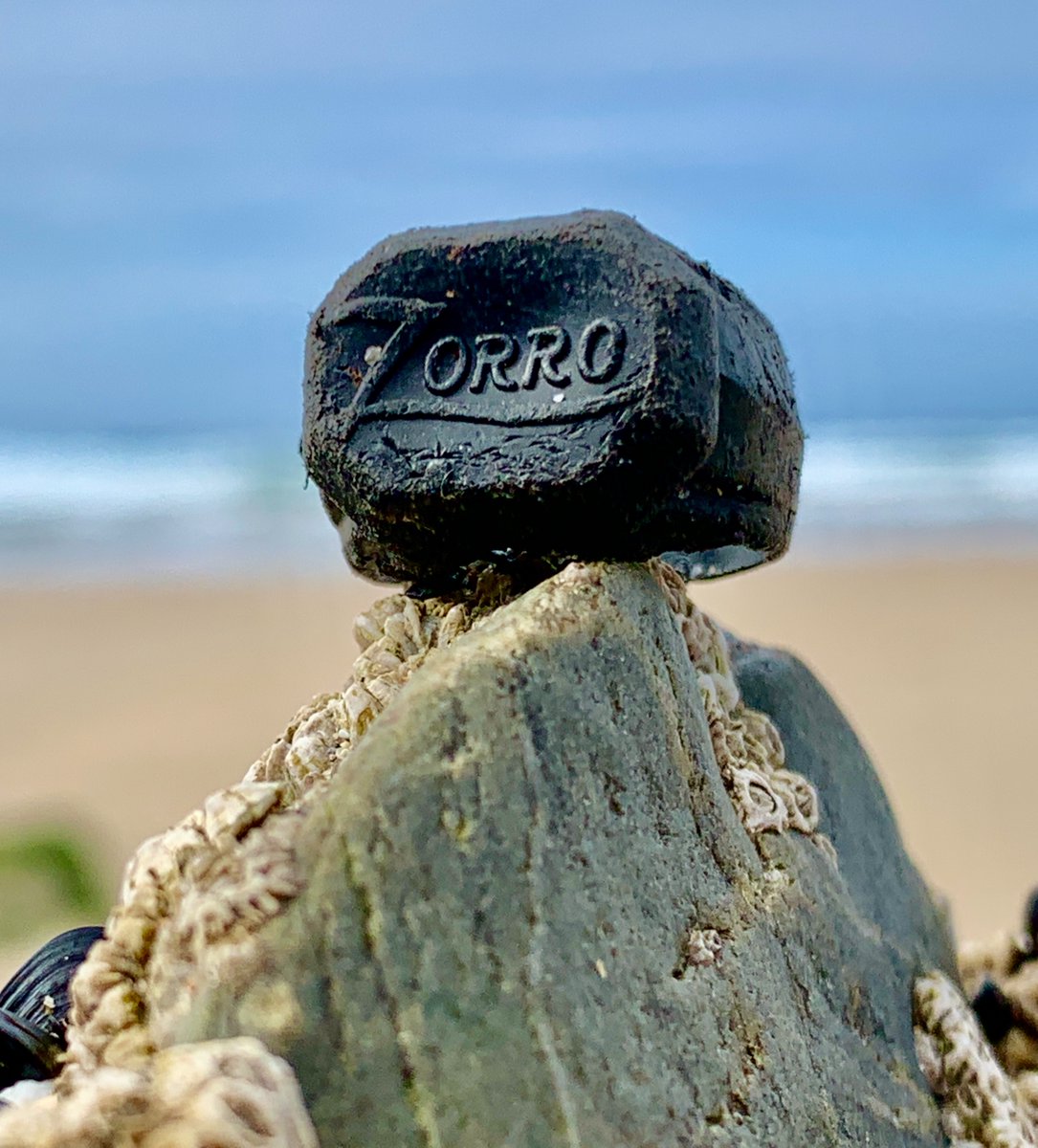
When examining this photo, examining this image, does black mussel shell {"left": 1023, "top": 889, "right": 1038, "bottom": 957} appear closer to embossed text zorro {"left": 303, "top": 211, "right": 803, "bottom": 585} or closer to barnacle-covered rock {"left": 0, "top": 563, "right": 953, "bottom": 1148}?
barnacle-covered rock {"left": 0, "top": 563, "right": 953, "bottom": 1148}

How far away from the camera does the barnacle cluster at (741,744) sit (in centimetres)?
217

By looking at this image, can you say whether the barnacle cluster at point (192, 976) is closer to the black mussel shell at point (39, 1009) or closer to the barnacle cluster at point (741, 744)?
the barnacle cluster at point (741, 744)

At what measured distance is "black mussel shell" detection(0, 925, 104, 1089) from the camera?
1989mm

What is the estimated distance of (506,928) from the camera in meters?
1.58

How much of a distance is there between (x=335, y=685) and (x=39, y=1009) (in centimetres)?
804

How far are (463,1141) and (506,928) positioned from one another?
224 millimetres

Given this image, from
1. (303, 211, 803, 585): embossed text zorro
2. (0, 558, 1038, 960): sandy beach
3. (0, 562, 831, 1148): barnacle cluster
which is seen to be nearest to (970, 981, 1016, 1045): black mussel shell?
(0, 562, 831, 1148): barnacle cluster

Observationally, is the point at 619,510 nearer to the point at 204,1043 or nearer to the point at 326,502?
the point at 326,502

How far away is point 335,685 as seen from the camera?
33.6 ft

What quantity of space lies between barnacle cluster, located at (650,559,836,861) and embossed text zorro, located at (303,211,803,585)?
200 mm

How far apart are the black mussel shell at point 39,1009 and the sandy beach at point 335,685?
381 centimetres

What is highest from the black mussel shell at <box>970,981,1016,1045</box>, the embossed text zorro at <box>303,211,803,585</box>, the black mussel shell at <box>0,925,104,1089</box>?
the embossed text zorro at <box>303,211,803,585</box>

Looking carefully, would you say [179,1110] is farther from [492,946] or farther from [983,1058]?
[983,1058]

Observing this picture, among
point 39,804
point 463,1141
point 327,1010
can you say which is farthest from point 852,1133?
point 39,804
